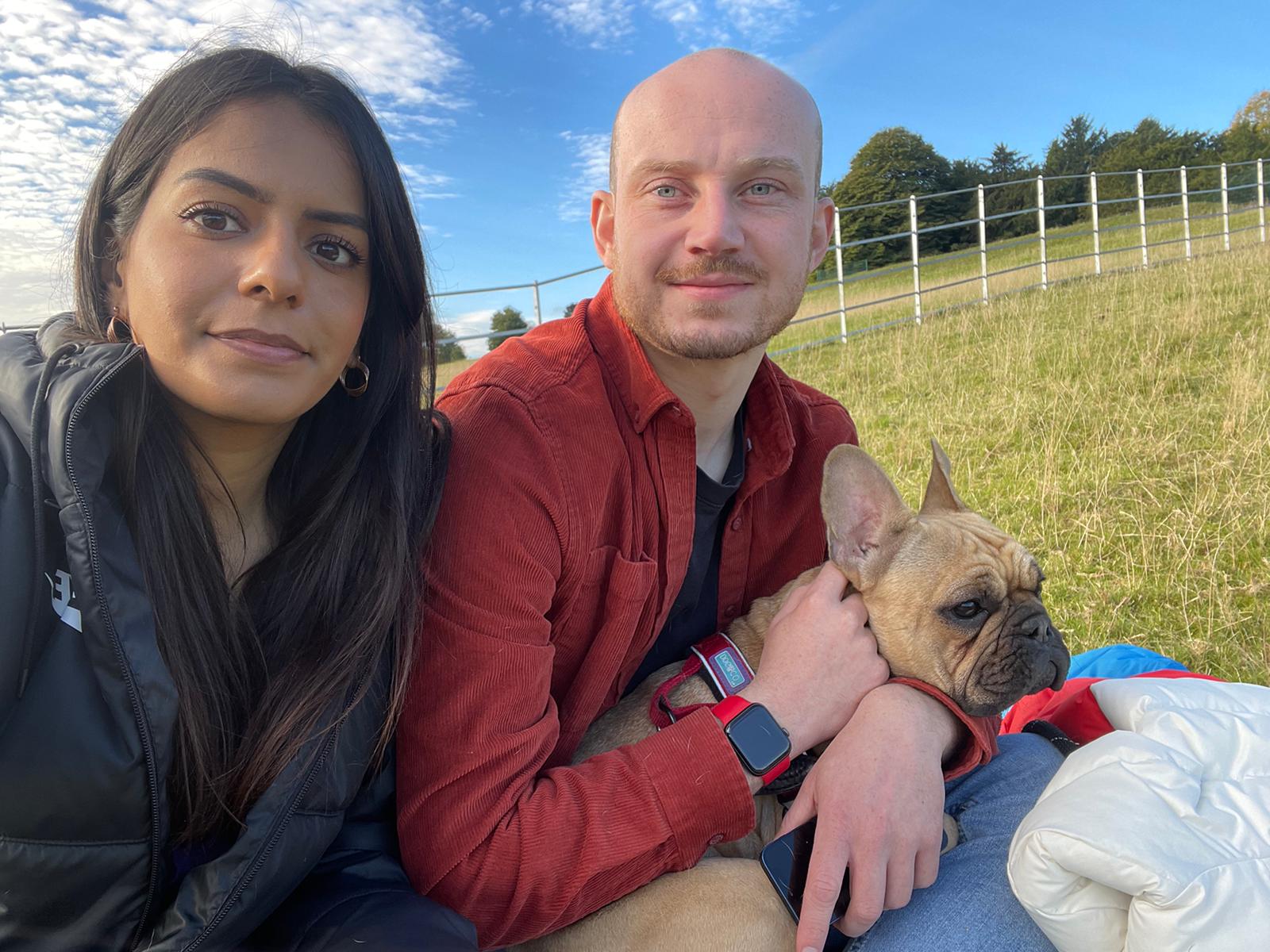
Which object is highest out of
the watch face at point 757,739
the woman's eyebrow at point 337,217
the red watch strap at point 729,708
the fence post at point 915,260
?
the fence post at point 915,260

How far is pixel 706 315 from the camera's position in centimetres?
226

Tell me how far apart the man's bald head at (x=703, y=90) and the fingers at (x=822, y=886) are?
6.31ft

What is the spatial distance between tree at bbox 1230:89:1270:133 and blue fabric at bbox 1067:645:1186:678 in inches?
2292

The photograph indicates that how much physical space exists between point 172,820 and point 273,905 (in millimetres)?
279

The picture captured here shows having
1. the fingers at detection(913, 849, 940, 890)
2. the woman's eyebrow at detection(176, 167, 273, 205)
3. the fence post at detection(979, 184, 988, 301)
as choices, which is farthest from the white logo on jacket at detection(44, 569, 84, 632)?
the fence post at detection(979, 184, 988, 301)

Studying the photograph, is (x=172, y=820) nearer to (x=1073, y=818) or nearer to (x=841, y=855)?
(x=841, y=855)

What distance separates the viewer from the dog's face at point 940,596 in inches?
91.5

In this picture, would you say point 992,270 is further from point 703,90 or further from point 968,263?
point 703,90

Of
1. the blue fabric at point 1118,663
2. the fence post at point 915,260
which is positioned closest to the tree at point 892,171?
the fence post at point 915,260

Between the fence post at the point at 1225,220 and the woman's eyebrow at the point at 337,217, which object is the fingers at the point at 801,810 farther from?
the fence post at the point at 1225,220

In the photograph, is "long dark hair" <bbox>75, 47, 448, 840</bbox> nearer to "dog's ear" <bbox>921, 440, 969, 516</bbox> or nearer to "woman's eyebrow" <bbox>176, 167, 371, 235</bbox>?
"woman's eyebrow" <bbox>176, 167, 371, 235</bbox>

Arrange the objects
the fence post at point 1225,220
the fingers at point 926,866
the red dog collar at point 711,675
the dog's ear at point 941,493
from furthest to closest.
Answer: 1. the fence post at point 1225,220
2. the dog's ear at point 941,493
3. the red dog collar at point 711,675
4. the fingers at point 926,866

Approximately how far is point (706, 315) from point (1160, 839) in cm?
162

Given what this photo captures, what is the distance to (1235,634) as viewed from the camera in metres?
3.66
